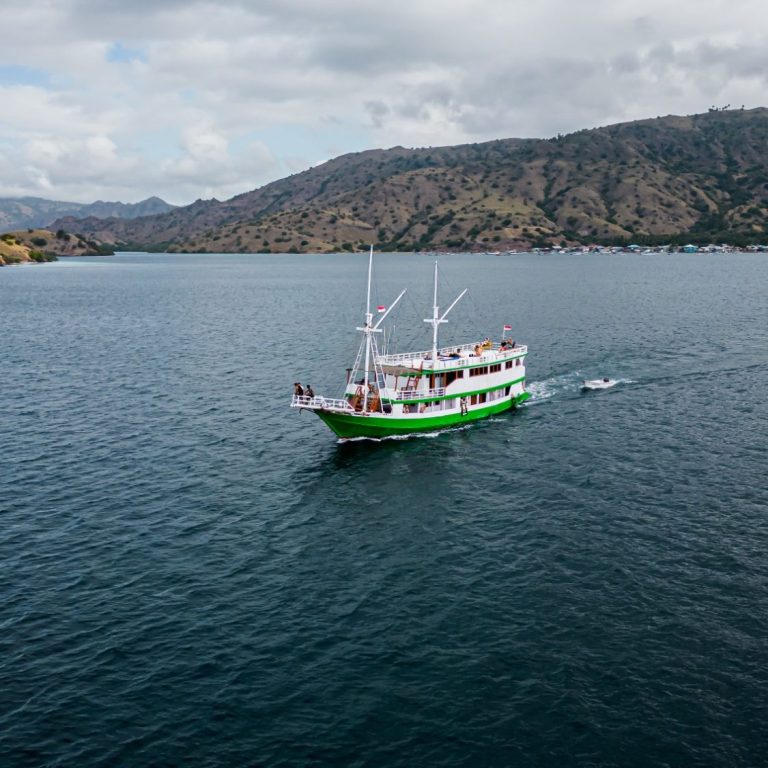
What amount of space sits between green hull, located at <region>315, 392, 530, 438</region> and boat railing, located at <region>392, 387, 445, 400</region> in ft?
7.62

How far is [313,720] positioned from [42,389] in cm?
7955

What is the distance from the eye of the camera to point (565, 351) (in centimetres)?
12275

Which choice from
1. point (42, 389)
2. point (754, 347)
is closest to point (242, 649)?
point (42, 389)

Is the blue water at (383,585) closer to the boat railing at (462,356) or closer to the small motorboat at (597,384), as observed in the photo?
the small motorboat at (597,384)

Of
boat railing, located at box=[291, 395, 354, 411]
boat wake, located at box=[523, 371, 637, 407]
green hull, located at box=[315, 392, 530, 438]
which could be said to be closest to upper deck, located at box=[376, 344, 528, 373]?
green hull, located at box=[315, 392, 530, 438]

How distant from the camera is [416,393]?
78.1 meters

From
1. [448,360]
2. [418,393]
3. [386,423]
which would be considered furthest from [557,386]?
[386,423]

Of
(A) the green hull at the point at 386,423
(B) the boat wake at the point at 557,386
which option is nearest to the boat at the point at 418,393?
(A) the green hull at the point at 386,423

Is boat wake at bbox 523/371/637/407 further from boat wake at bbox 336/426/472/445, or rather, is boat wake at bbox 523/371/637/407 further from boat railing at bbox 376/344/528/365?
boat wake at bbox 336/426/472/445

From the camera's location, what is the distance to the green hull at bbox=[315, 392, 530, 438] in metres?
73.1

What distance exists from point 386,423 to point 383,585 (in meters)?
31.4

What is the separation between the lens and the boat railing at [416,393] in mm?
76875

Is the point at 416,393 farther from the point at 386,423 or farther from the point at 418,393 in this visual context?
the point at 386,423

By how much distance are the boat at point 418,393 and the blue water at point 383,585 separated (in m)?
2.63
